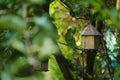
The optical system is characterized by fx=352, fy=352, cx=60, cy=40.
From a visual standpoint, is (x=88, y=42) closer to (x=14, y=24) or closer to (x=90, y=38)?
(x=90, y=38)

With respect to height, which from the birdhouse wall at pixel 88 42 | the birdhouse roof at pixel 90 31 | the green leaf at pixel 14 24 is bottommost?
the birdhouse wall at pixel 88 42

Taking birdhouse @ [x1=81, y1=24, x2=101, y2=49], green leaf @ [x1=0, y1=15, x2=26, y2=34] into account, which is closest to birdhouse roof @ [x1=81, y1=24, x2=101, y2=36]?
birdhouse @ [x1=81, y1=24, x2=101, y2=49]

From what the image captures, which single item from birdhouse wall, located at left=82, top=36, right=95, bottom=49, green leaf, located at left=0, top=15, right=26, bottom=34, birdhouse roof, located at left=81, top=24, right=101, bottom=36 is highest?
green leaf, located at left=0, top=15, right=26, bottom=34

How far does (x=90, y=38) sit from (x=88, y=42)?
5 cm

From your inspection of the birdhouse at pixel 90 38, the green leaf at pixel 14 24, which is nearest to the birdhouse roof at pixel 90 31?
the birdhouse at pixel 90 38

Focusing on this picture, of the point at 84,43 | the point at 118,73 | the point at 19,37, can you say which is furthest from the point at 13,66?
the point at 84,43

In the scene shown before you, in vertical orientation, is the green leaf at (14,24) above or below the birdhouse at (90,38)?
above

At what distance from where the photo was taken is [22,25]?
0.64 m

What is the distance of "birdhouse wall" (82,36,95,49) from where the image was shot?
391 centimetres

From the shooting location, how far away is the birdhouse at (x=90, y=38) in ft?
12.6

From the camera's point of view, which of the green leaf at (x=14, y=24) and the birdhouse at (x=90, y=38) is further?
→ the birdhouse at (x=90, y=38)

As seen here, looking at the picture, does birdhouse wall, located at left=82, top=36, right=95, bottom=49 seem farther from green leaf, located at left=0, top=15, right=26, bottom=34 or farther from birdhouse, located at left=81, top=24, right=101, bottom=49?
green leaf, located at left=0, top=15, right=26, bottom=34

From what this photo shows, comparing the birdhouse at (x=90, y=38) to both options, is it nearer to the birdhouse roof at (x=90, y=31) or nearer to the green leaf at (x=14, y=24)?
the birdhouse roof at (x=90, y=31)

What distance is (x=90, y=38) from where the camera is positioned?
3979 millimetres
